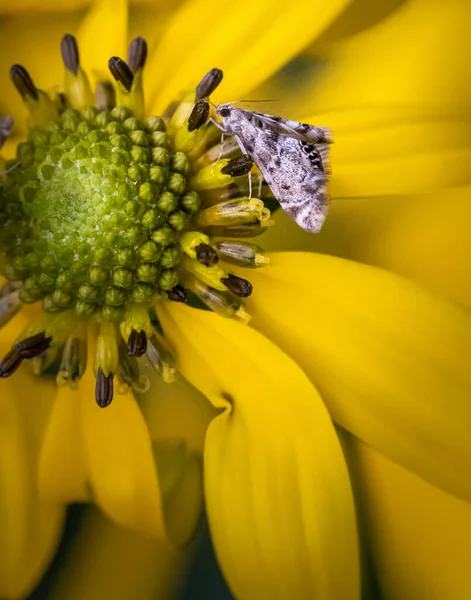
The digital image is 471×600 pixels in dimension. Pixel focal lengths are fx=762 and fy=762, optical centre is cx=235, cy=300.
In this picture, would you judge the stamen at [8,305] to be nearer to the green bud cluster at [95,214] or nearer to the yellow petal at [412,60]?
the green bud cluster at [95,214]

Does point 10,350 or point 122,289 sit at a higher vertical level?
point 122,289

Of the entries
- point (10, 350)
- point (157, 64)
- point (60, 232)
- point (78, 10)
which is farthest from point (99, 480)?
point (78, 10)

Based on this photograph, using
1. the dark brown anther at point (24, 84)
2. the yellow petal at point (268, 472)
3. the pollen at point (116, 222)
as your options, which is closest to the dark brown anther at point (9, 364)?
the pollen at point (116, 222)

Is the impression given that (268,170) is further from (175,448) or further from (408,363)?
(175,448)

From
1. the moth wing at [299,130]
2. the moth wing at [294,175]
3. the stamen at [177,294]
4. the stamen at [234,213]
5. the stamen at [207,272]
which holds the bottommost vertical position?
the stamen at [177,294]

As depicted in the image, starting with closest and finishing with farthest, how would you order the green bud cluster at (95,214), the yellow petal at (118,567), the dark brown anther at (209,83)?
the green bud cluster at (95,214), the dark brown anther at (209,83), the yellow petal at (118,567)

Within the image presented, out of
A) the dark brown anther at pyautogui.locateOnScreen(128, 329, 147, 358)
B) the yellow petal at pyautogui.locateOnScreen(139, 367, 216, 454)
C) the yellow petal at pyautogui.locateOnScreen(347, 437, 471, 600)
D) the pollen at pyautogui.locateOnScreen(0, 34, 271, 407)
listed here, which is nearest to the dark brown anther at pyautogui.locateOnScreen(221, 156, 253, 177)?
the pollen at pyautogui.locateOnScreen(0, 34, 271, 407)

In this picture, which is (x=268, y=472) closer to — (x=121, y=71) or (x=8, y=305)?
(x=8, y=305)
